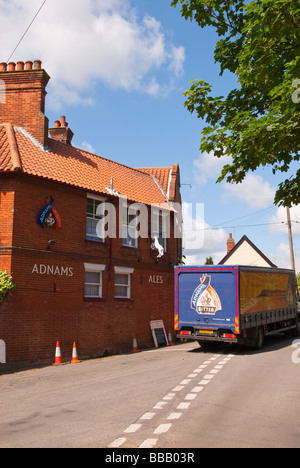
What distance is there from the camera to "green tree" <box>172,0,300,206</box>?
7098 mm

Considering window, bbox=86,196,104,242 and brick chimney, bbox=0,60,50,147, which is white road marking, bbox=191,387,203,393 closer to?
window, bbox=86,196,104,242

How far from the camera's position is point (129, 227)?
2003 cm

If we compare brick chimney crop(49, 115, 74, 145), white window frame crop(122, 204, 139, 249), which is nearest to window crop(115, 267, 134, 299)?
white window frame crop(122, 204, 139, 249)

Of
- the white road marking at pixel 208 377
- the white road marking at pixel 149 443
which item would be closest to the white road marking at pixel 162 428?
the white road marking at pixel 149 443

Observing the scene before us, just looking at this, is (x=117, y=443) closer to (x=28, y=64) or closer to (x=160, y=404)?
(x=160, y=404)

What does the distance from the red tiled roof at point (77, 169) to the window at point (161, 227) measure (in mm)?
765

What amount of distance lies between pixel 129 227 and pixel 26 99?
699cm

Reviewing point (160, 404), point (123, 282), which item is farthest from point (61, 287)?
point (160, 404)

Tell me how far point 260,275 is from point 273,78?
11080 millimetres

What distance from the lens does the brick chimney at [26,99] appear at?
17.9 meters

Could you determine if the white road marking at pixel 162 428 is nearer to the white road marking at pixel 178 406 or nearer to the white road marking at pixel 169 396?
the white road marking at pixel 178 406
